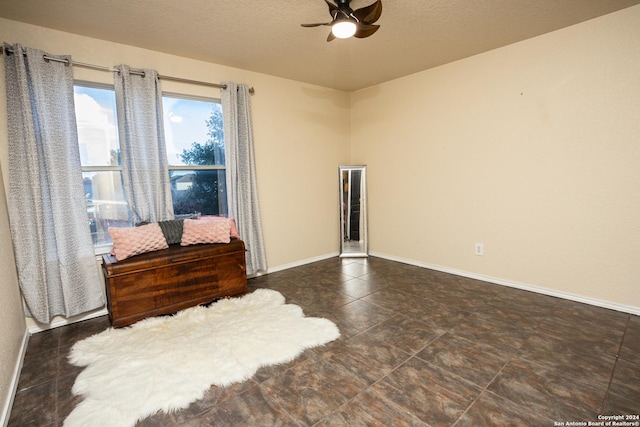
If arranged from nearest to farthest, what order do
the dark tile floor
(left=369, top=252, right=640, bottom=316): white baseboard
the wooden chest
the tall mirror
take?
the dark tile floor → the wooden chest → (left=369, top=252, right=640, bottom=316): white baseboard → the tall mirror

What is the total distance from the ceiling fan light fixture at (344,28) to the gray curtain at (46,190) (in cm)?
222

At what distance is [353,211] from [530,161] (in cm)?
232

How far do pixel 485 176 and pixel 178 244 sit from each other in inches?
131

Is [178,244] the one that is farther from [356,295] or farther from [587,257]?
[587,257]

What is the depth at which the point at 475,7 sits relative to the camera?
7.66 feet

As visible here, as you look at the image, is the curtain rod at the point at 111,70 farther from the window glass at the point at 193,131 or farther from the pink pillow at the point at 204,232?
the pink pillow at the point at 204,232

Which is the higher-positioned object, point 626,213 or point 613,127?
point 613,127

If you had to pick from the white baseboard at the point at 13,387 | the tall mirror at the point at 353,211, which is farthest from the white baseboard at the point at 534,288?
the white baseboard at the point at 13,387

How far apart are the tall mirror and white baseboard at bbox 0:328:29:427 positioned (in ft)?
11.5

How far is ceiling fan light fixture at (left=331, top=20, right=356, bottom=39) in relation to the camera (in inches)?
81.1

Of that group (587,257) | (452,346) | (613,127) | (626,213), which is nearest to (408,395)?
(452,346)

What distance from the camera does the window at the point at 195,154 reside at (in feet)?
10.8

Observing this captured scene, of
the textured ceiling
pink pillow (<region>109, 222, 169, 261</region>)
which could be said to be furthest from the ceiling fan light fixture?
pink pillow (<region>109, 222, 169, 261</region>)

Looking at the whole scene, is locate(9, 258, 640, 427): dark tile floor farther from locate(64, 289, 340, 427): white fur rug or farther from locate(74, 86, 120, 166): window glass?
locate(74, 86, 120, 166): window glass
